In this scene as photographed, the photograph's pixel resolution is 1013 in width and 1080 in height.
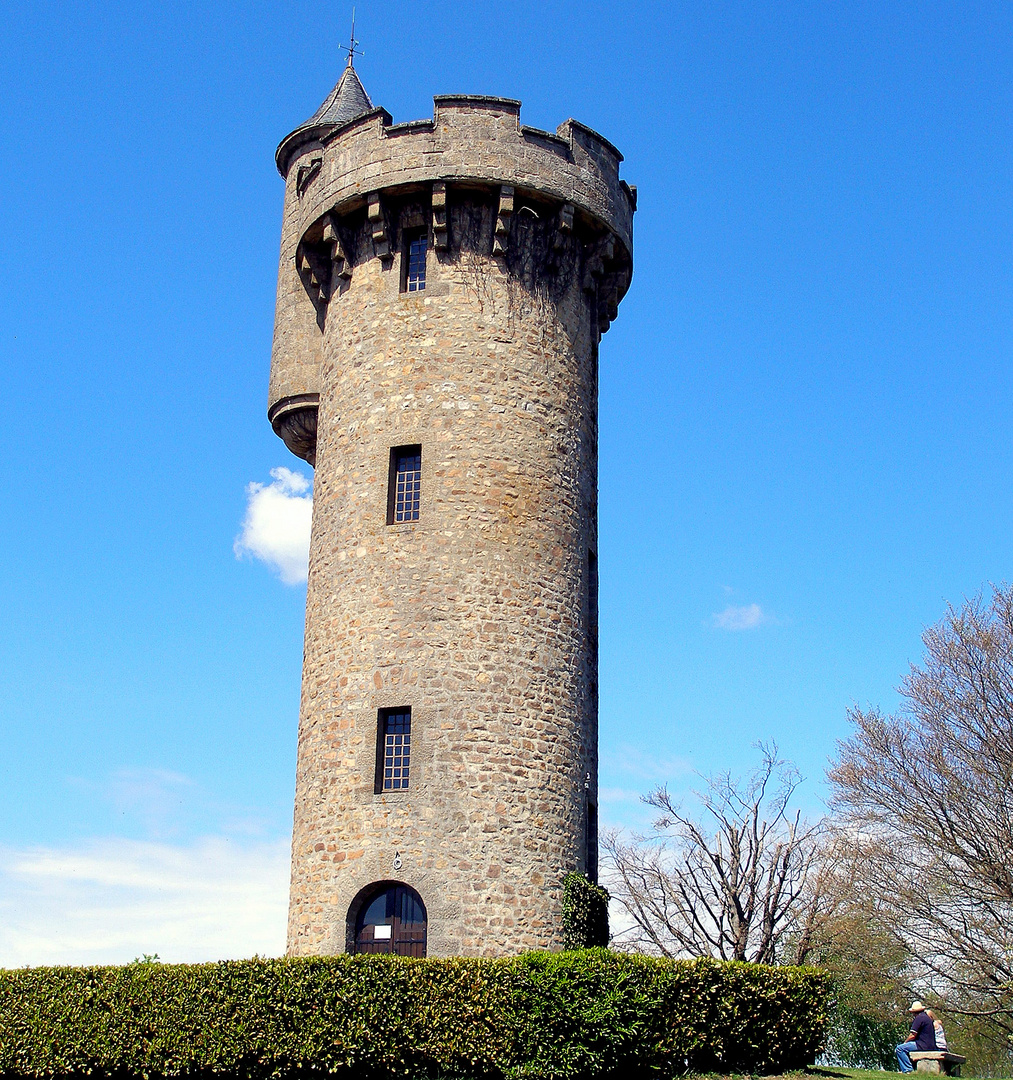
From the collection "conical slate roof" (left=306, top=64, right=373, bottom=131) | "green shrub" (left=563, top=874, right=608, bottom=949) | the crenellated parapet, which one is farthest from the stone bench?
"conical slate roof" (left=306, top=64, right=373, bottom=131)

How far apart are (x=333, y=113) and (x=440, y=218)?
6.88 m

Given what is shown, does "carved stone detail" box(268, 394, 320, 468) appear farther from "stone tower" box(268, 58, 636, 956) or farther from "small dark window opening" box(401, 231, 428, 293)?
"small dark window opening" box(401, 231, 428, 293)

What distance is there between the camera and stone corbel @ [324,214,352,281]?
2238cm

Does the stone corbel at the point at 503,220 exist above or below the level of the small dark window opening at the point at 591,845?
above

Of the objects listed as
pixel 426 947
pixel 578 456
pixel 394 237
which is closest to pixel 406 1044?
pixel 426 947

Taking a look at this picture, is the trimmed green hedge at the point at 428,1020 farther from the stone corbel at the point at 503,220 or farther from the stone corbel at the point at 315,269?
the stone corbel at the point at 315,269

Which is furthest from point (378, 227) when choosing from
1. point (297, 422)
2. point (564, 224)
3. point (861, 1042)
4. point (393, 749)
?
point (861, 1042)

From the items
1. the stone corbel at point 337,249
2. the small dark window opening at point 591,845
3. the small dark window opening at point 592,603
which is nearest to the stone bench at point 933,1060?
the small dark window opening at point 591,845

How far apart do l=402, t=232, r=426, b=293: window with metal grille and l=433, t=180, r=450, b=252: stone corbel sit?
51 centimetres

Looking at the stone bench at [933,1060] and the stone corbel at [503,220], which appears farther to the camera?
the stone corbel at [503,220]

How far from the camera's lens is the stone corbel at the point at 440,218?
2123cm

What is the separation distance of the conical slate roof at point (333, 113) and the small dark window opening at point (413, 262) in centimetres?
533

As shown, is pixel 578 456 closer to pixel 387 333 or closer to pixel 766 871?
pixel 387 333

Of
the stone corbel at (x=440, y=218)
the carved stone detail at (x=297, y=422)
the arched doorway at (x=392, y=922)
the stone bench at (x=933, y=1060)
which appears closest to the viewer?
the arched doorway at (x=392, y=922)
